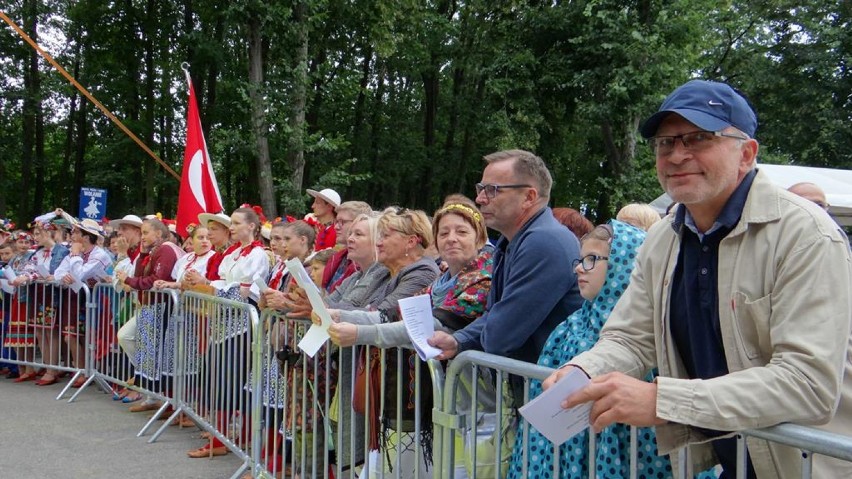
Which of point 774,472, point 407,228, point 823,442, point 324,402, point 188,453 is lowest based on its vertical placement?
point 188,453

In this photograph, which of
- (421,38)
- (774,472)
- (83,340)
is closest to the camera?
(774,472)

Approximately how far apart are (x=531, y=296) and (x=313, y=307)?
4.18 feet

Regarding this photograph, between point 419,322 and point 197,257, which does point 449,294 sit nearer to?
point 419,322

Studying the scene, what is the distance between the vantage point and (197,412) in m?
6.69

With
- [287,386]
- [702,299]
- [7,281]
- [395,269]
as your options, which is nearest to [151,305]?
[7,281]

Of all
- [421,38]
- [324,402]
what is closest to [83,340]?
[324,402]

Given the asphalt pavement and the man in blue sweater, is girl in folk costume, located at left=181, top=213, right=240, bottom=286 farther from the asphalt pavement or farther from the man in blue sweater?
the man in blue sweater

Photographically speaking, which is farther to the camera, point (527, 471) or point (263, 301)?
point (263, 301)

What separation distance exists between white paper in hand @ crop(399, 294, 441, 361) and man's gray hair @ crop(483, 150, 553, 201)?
0.75 meters

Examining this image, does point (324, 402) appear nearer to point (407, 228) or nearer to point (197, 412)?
point (407, 228)

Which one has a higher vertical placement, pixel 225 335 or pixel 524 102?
pixel 524 102

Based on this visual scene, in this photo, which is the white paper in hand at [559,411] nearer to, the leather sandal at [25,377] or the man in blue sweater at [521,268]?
the man in blue sweater at [521,268]

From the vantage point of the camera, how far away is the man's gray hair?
346cm

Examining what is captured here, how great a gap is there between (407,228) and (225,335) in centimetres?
240
